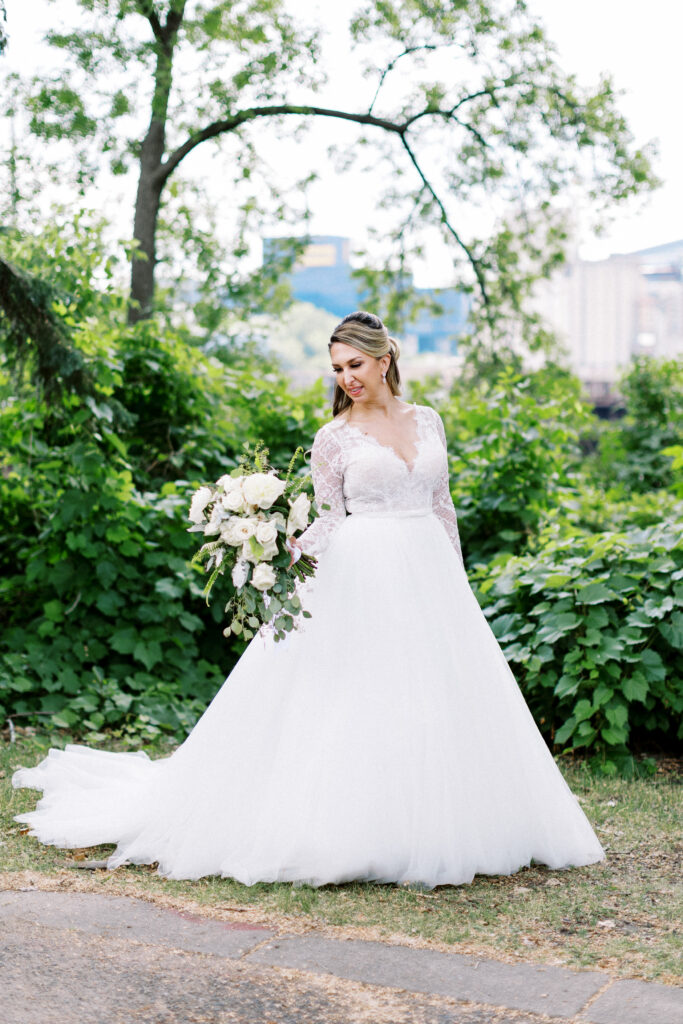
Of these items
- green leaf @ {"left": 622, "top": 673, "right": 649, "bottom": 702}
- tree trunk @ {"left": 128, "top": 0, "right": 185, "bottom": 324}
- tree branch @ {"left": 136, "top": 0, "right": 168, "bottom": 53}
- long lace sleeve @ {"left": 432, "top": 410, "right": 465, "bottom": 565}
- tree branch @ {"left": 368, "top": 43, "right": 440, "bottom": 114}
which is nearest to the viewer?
long lace sleeve @ {"left": 432, "top": 410, "right": 465, "bottom": 565}

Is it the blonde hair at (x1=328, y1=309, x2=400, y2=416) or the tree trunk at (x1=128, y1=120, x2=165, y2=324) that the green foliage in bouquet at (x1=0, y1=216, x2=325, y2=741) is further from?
the tree trunk at (x1=128, y1=120, x2=165, y2=324)

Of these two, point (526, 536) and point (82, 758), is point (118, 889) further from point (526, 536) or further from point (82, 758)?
point (526, 536)

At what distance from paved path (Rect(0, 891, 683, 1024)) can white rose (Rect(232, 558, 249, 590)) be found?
114 cm

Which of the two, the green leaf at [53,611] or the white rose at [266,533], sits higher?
the white rose at [266,533]

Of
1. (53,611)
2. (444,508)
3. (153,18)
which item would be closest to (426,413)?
(444,508)

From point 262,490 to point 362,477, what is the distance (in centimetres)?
57

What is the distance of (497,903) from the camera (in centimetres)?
370

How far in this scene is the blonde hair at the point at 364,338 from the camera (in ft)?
14.5

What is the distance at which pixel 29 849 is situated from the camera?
14.2 feet

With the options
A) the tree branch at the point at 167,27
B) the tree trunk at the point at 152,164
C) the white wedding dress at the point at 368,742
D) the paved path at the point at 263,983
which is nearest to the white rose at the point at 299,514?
the white wedding dress at the point at 368,742

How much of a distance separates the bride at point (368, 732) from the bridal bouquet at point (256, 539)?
11.4 inches

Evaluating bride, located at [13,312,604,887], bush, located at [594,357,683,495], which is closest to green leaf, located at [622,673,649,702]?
bride, located at [13,312,604,887]

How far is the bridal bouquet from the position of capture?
3.90 meters

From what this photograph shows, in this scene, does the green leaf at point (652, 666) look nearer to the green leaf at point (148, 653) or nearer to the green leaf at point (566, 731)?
the green leaf at point (566, 731)
